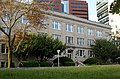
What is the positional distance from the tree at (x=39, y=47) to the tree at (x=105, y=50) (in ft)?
54.5

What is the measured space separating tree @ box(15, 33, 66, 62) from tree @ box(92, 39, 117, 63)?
654 inches

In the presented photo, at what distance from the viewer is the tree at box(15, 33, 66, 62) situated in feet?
164

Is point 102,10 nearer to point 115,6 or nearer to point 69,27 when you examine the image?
point 69,27

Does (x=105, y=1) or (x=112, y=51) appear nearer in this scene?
(x=112, y=51)

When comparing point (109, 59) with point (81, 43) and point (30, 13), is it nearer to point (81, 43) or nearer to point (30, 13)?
point (81, 43)

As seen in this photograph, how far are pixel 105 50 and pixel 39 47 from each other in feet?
74.0

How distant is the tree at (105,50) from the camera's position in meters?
68.8

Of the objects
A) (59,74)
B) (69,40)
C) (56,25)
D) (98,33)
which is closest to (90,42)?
(98,33)

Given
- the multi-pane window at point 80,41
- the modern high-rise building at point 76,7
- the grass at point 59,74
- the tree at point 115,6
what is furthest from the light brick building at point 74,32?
the modern high-rise building at point 76,7

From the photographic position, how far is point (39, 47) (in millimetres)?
51906

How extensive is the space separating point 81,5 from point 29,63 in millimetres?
128127

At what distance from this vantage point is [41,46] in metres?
52.0

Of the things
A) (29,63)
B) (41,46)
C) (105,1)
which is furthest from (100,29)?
(105,1)

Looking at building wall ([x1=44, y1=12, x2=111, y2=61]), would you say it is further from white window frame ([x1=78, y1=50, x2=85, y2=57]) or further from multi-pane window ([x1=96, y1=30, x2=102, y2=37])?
multi-pane window ([x1=96, y1=30, x2=102, y2=37])
